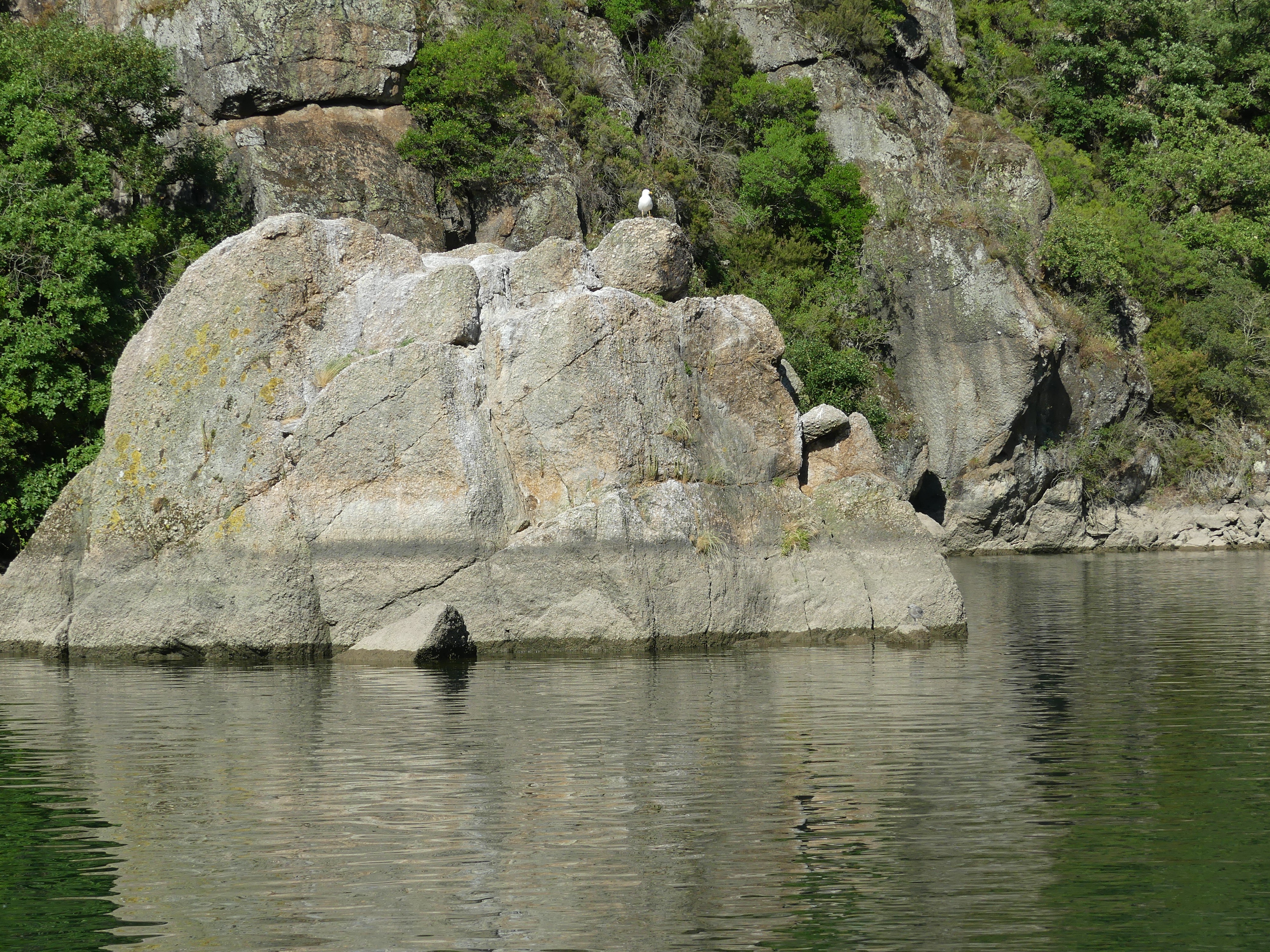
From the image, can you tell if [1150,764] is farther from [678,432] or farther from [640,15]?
[640,15]

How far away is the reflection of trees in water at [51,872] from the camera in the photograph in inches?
377

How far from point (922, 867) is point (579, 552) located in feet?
45.4

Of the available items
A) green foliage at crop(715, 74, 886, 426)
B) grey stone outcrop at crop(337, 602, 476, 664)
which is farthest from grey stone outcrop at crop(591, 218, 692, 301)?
green foliage at crop(715, 74, 886, 426)

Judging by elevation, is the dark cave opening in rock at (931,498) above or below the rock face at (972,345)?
below

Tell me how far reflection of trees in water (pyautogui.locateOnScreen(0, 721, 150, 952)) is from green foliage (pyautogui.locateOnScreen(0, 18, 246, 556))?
17.1m

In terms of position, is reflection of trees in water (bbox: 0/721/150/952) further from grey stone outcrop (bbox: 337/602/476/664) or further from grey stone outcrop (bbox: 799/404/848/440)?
grey stone outcrop (bbox: 799/404/848/440)

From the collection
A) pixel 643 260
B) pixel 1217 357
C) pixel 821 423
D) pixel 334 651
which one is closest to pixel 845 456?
pixel 821 423

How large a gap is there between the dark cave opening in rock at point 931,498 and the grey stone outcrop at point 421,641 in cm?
3177

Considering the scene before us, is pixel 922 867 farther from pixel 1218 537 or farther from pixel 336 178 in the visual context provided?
pixel 1218 537

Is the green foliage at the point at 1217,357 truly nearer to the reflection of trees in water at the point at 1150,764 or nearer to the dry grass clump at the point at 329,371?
the reflection of trees in water at the point at 1150,764

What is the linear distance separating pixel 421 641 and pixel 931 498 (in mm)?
33561

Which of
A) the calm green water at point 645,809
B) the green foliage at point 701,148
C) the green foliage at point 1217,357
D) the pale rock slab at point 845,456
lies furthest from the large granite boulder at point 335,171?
the green foliage at point 1217,357

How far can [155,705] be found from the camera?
1900 cm

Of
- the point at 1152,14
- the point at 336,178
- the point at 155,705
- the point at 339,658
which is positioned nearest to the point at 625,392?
the point at 339,658
